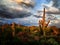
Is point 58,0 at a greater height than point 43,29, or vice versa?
point 58,0

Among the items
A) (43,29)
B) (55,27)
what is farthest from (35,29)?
(55,27)

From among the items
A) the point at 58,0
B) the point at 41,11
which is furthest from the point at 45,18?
the point at 58,0

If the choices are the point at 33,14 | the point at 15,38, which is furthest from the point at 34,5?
the point at 15,38

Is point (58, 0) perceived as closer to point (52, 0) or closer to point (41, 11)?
point (52, 0)

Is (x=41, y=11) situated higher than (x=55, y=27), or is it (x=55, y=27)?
(x=41, y=11)

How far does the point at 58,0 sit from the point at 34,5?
4.50 ft

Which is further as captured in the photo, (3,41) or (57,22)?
(57,22)

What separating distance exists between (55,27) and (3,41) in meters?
2.91

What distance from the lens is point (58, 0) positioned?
11734 millimetres

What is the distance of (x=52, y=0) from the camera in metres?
11.7

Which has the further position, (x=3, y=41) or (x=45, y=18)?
(x=45, y=18)

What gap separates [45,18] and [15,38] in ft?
6.52

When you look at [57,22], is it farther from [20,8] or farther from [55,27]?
[20,8]

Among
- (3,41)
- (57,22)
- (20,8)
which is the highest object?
(20,8)
